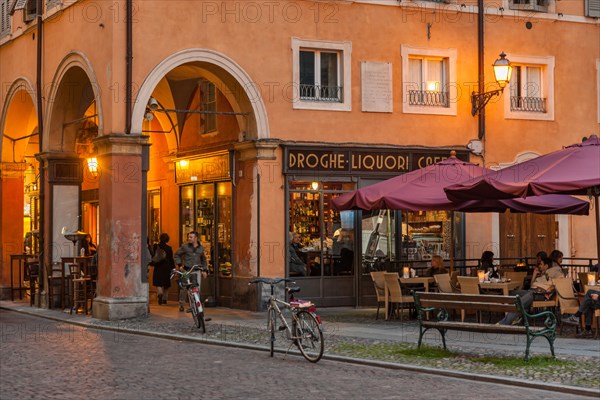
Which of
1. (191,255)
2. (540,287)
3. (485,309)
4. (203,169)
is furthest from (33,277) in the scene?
(485,309)

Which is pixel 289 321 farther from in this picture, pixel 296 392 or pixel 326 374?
pixel 296 392

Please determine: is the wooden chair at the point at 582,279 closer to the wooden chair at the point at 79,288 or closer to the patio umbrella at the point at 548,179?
the patio umbrella at the point at 548,179

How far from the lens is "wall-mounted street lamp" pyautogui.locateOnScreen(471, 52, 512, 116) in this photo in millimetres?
21484

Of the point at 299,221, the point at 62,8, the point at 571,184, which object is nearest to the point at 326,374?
the point at 571,184

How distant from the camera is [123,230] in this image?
20.0 meters

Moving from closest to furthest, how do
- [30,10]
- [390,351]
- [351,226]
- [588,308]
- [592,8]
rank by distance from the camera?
[390,351] < [588,308] < [351,226] < [592,8] < [30,10]

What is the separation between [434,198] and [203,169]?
23.1ft

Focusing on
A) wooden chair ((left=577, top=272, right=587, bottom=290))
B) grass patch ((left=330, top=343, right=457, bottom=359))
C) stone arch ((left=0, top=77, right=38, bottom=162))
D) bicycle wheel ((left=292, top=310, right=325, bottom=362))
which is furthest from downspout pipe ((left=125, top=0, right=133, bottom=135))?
wooden chair ((left=577, top=272, right=587, bottom=290))

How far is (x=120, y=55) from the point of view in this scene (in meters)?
20.1

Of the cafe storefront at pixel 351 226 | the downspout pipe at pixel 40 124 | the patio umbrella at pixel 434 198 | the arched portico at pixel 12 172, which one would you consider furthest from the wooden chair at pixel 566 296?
the arched portico at pixel 12 172

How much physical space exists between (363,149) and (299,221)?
209cm

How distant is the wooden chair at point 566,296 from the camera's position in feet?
54.8

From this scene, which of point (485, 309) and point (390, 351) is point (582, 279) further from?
point (390, 351)

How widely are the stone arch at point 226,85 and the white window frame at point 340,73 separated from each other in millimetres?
865
